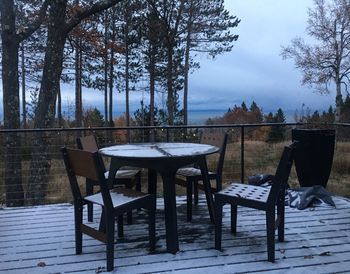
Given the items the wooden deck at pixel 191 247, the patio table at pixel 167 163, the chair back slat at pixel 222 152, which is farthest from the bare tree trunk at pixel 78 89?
the patio table at pixel 167 163

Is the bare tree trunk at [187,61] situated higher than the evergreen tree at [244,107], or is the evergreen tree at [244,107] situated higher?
the bare tree trunk at [187,61]

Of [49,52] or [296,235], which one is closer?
[296,235]

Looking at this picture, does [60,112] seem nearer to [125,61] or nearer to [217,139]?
[125,61]

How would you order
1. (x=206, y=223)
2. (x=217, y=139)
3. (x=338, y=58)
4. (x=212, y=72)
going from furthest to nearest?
(x=338, y=58)
(x=212, y=72)
(x=217, y=139)
(x=206, y=223)

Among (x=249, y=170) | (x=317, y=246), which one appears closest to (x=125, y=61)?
(x=249, y=170)

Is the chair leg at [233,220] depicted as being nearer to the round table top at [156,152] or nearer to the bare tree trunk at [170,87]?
the round table top at [156,152]

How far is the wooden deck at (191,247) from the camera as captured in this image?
2.66 m

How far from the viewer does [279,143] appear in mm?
9469

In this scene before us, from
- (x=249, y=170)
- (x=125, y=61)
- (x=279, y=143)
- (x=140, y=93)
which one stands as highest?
(x=125, y=61)

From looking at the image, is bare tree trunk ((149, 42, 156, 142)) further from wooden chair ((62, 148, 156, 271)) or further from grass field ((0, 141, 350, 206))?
wooden chair ((62, 148, 156, 271))

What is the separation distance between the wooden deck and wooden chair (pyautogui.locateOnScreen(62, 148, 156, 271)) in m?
0.17

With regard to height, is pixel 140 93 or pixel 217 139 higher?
pixel 140 93

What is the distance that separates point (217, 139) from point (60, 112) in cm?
1497

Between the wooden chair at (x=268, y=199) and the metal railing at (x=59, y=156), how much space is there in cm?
A: 181
